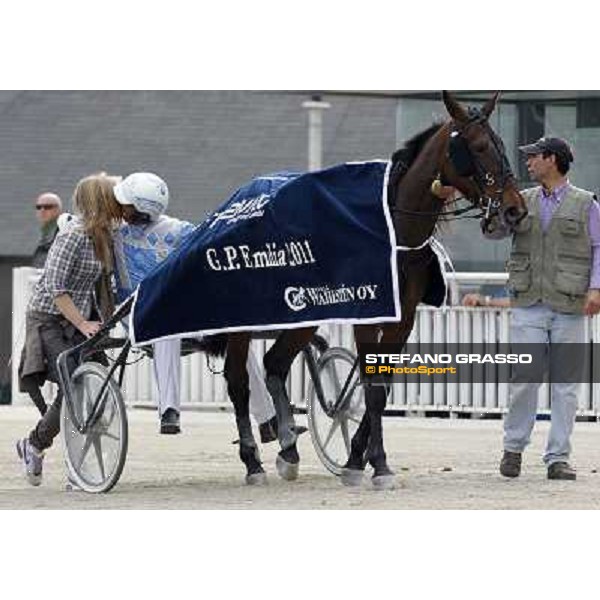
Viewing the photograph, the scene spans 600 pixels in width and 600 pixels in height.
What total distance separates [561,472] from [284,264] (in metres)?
2.22

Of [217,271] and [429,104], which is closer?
[217,271]

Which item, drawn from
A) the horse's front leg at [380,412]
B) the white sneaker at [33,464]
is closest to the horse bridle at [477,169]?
the horse's front leg at [380,412]

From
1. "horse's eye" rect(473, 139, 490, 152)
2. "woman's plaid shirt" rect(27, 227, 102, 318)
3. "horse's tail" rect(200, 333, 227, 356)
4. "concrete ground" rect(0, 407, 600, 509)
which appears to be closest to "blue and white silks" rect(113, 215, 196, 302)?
"woman's plaid shirt" rect(27, 227, 102, 318)

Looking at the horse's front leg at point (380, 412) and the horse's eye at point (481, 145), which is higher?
the horse's eye at point (481, 145)

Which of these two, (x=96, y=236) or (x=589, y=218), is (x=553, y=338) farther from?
(x=96, y=236)

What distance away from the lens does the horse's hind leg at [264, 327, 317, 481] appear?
13.6 m

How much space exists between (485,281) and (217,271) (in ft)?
25.7

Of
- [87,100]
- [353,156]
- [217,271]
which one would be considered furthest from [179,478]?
[87,100]

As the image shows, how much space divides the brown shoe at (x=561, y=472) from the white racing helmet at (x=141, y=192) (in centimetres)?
283

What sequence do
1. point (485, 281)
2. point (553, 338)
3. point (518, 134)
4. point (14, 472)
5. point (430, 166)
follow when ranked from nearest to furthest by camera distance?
1. point (430, 166)
2. point (553, 338)
3. point (14, 472)
4. point (485, 281)
5. point (518, 134)

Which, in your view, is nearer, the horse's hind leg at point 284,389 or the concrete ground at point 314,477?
the concrete ground at point 314,477

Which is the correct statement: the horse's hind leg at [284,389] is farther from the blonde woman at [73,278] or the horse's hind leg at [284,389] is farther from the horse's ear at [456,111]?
the horse's ear at [456,111]

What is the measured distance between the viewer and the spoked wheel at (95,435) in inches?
507

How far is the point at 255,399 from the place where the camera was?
14.1m
